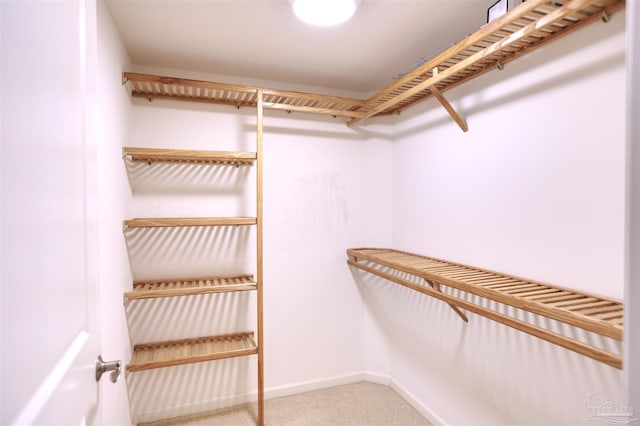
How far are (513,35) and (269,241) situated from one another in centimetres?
175

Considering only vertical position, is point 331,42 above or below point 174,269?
above

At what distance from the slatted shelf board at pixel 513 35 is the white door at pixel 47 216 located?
127 centimetres

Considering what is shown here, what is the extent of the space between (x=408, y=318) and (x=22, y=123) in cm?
219

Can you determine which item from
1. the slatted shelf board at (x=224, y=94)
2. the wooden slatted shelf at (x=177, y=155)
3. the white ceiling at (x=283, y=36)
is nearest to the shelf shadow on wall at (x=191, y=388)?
the wooden slatted shelf at (x=177, y=155)

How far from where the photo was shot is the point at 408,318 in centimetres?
218

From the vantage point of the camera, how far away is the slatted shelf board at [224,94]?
1.78m

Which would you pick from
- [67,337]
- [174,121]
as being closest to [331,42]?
[174,121]

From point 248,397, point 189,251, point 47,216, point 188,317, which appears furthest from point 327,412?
point 47,216

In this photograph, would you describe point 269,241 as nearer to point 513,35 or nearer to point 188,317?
point 188,317

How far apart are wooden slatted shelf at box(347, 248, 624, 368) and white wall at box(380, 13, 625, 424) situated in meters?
0.07

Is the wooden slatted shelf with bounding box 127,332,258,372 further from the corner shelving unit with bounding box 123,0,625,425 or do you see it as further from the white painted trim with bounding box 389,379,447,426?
the white painted trim with bounding box 389,379,447,426

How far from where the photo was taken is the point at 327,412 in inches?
81.8

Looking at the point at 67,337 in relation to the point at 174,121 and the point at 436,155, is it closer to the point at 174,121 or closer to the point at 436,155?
the point at 174,121

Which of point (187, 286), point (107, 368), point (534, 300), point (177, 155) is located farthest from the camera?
point (187, 286)
